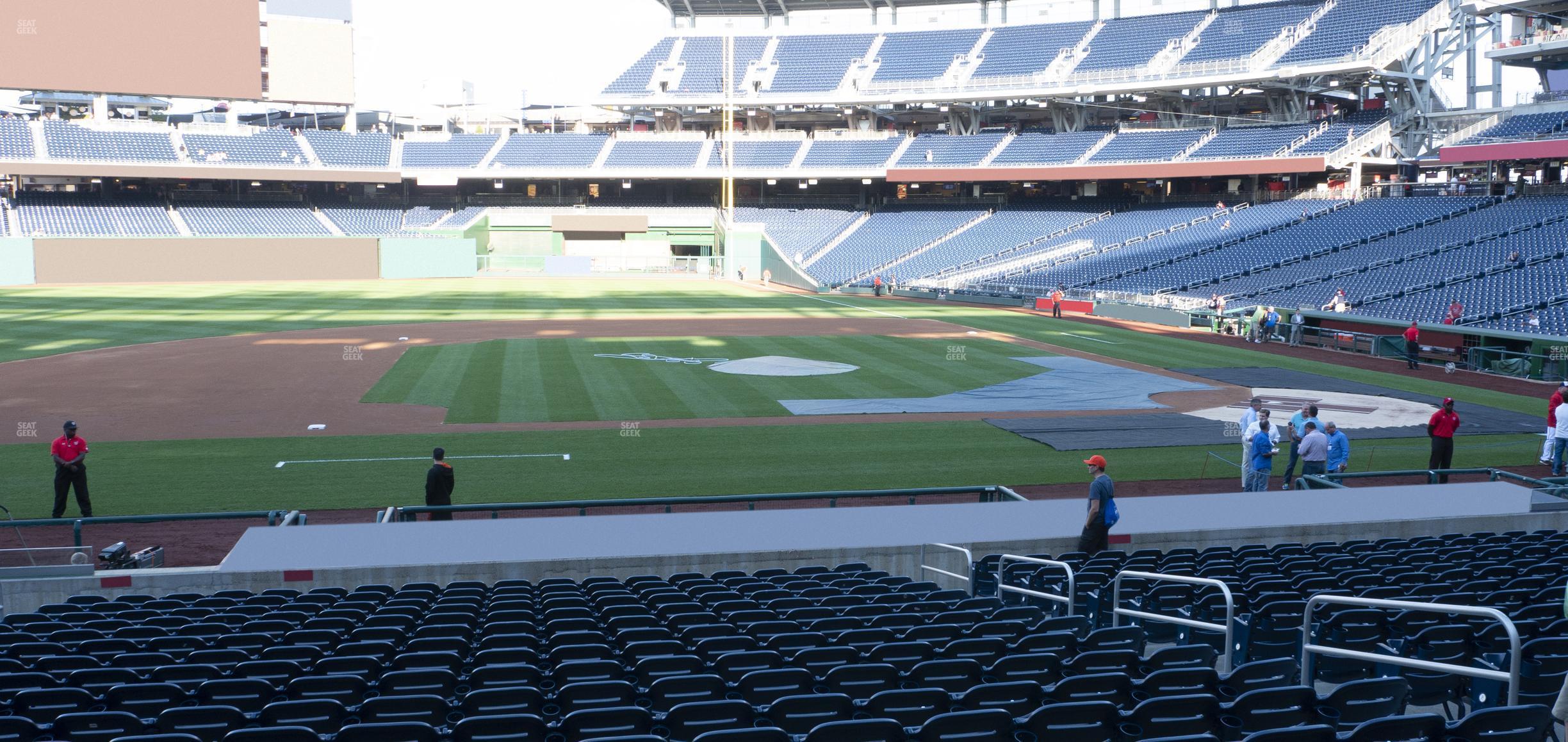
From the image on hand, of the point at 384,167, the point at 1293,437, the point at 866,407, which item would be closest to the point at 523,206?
the point at 384,167

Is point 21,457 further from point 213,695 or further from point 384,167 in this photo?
point 384,167

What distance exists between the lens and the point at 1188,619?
809 cm

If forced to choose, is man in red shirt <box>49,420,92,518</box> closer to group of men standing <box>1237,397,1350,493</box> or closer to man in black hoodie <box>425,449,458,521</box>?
man in black hoodie <box>425,449,458,521</box>

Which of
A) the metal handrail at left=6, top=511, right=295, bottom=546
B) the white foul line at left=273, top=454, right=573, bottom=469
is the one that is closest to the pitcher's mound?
the white foul line at left=273, top=454, right=573, bottom=469

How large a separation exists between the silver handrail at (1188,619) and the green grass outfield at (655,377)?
16065 millimetres

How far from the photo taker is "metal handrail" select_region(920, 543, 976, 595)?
10391mm

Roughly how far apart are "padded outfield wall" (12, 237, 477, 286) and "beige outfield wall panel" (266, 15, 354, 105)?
12.5 meters

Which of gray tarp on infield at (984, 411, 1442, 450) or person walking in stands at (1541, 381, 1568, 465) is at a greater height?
person walking in stands at (1541, 381, 1568, 465)

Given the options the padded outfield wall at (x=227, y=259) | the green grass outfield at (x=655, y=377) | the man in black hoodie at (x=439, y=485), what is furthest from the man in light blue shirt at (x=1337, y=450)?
the padded outfield wall at (x=227, y=259)

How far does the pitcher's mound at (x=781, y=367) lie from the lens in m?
30.4

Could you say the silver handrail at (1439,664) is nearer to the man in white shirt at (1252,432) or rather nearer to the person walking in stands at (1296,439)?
the man in white shirt at (1252,432)

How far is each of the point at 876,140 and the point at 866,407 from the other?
56.5 meters

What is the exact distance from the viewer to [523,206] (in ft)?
270

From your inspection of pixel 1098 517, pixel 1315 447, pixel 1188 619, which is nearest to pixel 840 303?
pixel 1315 447
